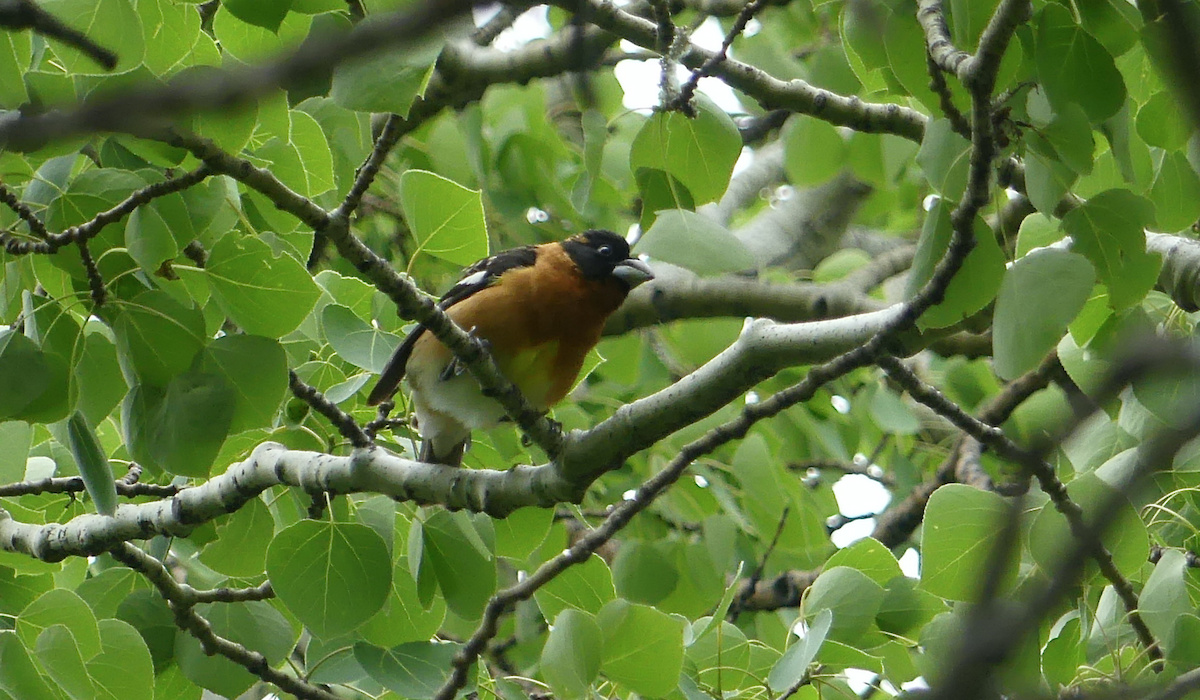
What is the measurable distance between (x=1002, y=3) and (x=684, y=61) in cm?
125

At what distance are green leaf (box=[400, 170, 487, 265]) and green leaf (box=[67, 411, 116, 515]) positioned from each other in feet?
3.45

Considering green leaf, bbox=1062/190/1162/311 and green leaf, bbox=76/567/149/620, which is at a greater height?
green leaf, bbox=1062/190/1162/311

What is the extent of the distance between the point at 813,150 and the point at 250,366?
3.16 m

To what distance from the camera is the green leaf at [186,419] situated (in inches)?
123

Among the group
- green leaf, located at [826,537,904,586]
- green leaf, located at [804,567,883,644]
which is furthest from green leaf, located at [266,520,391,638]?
green leaf, located at [826,537,904,586]

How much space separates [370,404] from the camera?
4.15 meters

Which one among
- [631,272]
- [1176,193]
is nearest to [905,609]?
[1176,193]

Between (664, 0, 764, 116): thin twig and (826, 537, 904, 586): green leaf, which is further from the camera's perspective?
(826, 537, 904, 586): green leaf

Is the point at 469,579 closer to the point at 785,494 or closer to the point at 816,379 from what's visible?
the point at 816,379

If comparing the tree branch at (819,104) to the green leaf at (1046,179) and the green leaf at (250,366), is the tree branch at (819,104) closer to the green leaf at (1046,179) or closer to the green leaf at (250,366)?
the green leaf at (1046,179)

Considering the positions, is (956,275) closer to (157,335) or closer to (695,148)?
(695,148)

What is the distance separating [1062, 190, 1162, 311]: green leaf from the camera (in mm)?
2684

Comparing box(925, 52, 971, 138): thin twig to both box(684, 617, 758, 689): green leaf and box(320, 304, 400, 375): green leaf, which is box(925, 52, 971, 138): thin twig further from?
box(320, 304, 400, 375): green leaf

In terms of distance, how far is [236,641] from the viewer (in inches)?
146
